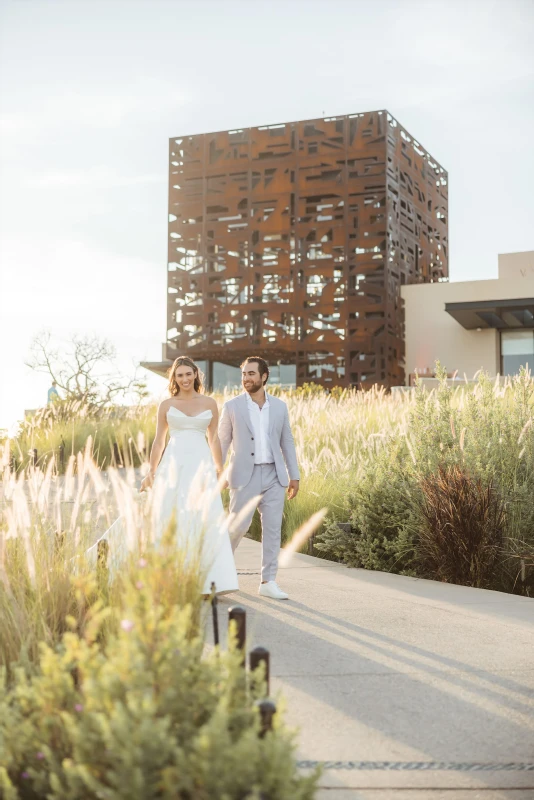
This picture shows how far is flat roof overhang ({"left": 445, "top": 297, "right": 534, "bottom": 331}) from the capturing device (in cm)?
A: 2798

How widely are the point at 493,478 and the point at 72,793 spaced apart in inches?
229

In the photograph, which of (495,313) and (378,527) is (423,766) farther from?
(495,313)

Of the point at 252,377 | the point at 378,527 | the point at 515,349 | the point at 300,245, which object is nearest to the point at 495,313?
the point at 515,349

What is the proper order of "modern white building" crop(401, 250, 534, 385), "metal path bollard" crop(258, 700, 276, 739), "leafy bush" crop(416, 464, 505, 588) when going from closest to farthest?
1. "metal path bollard" crop(258, 700, 276, 739)
2. "leafy bush" crop(416, 464, 505, 588)
3. "modern white building" crop(401, 250, 534, 385)

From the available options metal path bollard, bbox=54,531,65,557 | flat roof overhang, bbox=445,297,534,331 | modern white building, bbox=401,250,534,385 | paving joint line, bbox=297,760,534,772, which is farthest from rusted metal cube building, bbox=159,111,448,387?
paving joint line, bbox=297,760,534,772

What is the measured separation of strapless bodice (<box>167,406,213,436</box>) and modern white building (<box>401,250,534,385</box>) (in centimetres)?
2507

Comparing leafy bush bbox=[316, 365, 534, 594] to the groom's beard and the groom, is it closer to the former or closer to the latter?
the groom

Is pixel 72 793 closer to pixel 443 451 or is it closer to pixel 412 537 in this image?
pixel 412 537

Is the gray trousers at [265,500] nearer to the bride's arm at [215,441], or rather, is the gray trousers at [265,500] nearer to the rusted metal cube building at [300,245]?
the bride's arm at [215,441]

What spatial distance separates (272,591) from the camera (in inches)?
241

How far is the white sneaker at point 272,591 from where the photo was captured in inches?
240

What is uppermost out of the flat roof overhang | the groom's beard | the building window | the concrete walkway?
the flat roof overhang

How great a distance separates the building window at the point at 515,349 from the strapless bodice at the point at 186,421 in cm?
2862

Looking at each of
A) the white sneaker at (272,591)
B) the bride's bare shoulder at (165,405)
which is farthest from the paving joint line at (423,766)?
the bride's bare shoulder at (165,405)
